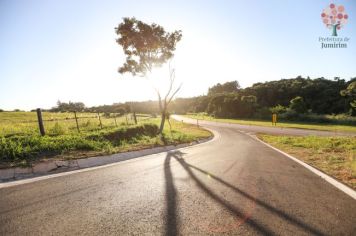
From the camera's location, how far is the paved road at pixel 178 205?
3301 millimetres

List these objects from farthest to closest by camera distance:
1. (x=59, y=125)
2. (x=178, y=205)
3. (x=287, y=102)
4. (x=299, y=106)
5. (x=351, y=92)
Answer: (x=287, y=102), (x=299, y=106), (x=351, y=92), (x=59, y=125), (x=178, y=205)

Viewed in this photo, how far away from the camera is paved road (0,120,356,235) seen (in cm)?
330

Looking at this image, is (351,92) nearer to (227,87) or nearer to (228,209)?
(228,209)

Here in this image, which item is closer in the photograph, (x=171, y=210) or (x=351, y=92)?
(x=171, y=210)

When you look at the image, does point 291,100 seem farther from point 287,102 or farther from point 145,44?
point 145,44

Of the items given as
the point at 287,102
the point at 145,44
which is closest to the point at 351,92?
the point at 287,102

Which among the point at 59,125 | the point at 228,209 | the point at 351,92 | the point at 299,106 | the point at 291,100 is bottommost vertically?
the point at 299,106

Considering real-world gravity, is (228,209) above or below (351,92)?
below

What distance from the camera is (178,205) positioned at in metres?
4.15

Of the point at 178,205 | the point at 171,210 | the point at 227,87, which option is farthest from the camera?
the point at 227,87

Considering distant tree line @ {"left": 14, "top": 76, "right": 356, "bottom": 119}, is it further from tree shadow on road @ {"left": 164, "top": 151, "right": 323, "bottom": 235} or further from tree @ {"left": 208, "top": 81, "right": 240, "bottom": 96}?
tree @ {"left": 208, "top": 81, "right": 240, "bottom": 96}

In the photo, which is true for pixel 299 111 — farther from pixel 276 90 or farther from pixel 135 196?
pixel 135 196

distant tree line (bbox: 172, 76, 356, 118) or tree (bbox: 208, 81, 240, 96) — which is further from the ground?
tree (bbox: 208, 81, 240, 96)

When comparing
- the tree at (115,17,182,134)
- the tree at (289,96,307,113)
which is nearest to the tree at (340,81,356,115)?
the tree at (289,96,307,113)
